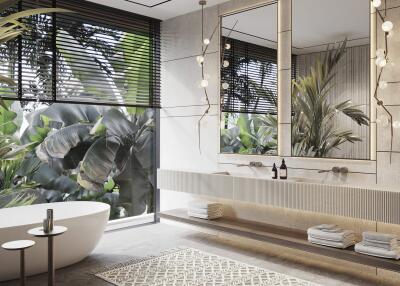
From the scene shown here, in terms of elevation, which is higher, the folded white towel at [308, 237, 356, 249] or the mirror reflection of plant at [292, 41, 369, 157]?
the mirror reflection of plant at [292, 41, 369, 157]

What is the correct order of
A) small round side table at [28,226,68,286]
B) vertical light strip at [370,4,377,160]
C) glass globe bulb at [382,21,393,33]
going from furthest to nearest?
vertical light strip at [370,4,377,160] → glass globe bulb at [382,21,393,33] → small round side table at [28,226,68,286]

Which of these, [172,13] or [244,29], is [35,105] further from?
[244,29]

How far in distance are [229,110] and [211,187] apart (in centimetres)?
96

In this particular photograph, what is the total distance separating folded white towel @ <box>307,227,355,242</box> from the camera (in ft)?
10.9

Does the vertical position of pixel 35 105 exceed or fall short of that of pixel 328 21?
it falls short

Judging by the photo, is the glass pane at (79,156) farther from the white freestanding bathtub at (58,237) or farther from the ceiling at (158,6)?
the ceiling at (158,6)

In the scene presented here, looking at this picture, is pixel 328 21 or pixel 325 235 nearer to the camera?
pixel 325 235

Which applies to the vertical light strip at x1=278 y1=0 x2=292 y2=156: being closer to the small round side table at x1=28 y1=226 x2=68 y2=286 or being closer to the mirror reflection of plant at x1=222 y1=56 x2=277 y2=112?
the mirror reflection of plant at x1=222 y1=56 x2=277 y2=112

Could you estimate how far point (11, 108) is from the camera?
4645mm

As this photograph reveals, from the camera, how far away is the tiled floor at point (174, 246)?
3352 millimetres

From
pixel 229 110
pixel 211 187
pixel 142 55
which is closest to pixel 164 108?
pixel 142 55

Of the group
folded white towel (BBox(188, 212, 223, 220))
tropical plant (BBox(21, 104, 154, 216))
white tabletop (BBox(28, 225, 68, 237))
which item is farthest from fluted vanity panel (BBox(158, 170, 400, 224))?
white tabletop (BBox(28, 225, 68, 237))

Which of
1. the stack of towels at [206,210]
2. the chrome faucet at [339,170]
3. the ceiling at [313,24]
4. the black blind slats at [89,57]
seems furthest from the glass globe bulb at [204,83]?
the chrome faucet at [339,170]

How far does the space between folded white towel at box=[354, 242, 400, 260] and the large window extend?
3173 mm
